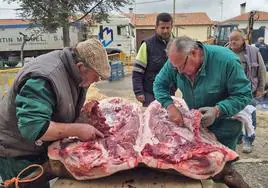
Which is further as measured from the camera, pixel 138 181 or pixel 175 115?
pixel 175 115

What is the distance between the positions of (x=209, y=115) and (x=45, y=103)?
4.02 feet

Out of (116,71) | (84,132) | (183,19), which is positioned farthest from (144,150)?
(183,19)

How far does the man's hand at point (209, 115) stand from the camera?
8.77 feet

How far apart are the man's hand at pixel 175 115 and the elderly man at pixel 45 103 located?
2.12 feet

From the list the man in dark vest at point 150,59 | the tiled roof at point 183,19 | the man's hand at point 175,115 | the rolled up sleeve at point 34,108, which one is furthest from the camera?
the tiled roof at point 183,19

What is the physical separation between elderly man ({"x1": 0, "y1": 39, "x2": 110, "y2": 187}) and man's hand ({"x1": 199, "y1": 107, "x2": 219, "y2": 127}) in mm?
775

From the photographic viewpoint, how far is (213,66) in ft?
9.30

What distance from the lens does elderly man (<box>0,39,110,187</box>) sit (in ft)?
6.66

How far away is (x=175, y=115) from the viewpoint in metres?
2.87

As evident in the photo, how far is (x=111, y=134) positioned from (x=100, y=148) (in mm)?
312

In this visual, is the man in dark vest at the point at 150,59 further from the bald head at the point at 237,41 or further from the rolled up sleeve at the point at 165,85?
the rolled up sleeve at the point at 165,85

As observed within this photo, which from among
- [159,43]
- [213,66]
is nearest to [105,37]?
[159,43]

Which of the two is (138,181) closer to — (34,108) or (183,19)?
(34,108)

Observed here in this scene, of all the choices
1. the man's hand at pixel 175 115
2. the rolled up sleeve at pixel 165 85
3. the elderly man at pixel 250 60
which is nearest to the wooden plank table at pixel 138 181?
the man's hand at pixel 175 115
